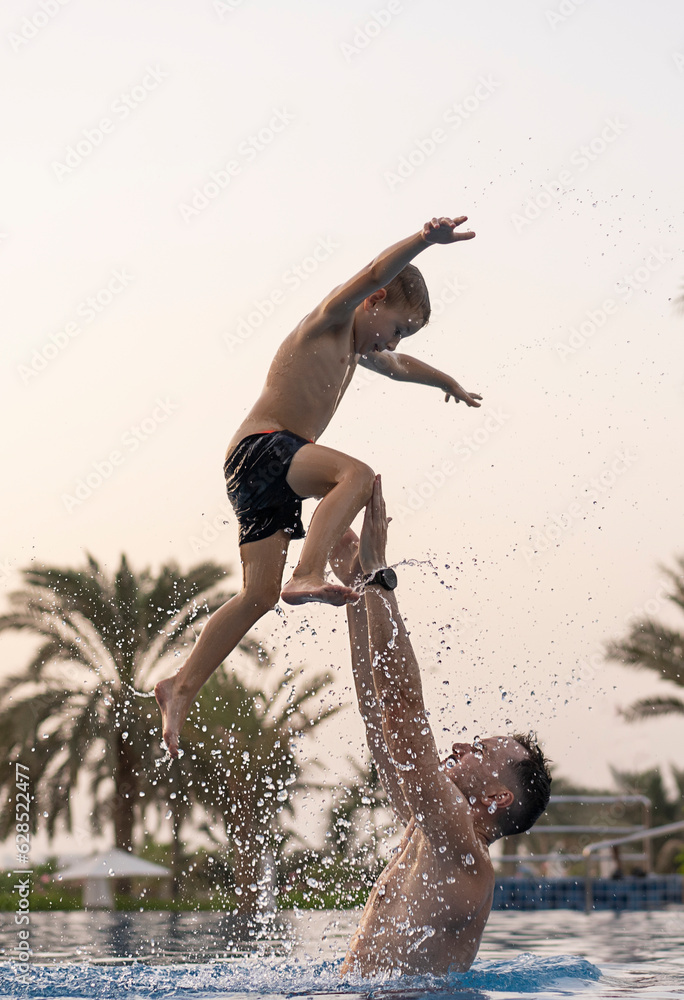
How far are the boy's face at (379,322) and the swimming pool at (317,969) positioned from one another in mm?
2604

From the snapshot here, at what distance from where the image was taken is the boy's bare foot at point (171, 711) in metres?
4.53

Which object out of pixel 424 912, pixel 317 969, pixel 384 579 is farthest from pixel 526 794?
pixel 317 969

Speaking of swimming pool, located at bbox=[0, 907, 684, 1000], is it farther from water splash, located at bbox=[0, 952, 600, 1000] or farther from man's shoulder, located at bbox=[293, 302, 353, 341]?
man's shoulder, located at bbox=[293, 302, 353, 341]

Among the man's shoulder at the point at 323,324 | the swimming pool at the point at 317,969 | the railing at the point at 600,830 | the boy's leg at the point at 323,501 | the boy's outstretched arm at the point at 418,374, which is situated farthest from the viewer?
the railing at the point at 600,830

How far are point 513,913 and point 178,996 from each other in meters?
10.5

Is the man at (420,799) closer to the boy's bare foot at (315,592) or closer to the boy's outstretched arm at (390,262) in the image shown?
the boy's bare foot at (315,592)

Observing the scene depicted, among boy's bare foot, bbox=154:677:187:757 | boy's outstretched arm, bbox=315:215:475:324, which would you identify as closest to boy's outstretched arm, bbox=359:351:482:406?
boy's outstretched arm, bbox=315:215:475:324

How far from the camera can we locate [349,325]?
4621mm

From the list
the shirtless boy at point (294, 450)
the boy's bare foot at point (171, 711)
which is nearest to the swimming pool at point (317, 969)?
the boy's bare foot at point (171, 711)

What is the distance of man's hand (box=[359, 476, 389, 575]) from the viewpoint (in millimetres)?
4070

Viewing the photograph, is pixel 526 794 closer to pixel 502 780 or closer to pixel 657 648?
pixel 502 780

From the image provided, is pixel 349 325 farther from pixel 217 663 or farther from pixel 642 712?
pixel 642 712

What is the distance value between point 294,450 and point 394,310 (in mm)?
802

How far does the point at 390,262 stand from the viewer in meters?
4.19
